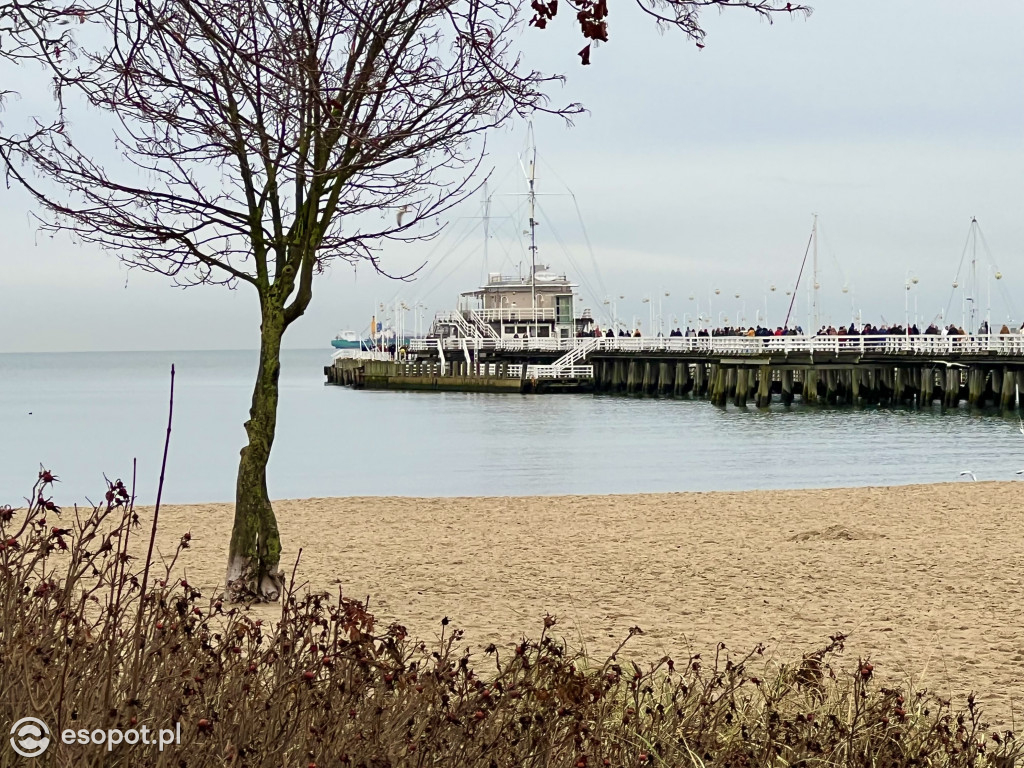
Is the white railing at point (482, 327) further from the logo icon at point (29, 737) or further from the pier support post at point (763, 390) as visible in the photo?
the logo icon at point (29, 737)

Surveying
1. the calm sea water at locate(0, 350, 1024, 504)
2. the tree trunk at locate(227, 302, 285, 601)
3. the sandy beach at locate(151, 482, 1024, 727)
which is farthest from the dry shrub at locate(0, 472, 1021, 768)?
the calm sea water at locate(0, 350, 1024, 504)

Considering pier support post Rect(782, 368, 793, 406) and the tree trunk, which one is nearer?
the tree trunk

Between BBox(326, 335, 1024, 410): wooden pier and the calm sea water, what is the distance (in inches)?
106

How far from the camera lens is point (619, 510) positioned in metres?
17.9

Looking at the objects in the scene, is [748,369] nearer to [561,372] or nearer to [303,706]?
[561,372]

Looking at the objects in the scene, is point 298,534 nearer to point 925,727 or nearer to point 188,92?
point 188,92

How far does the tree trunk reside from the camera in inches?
366

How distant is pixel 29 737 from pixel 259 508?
6261 mm

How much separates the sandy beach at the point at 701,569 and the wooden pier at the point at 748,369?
3822 centimetres

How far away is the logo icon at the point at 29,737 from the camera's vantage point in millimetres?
3012

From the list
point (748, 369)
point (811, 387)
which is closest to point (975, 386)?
point (811, 387)

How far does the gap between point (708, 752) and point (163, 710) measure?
2030 mm

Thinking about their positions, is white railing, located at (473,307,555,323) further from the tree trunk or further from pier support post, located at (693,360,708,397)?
the tree trunk

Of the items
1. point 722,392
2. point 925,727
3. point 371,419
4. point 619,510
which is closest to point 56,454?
point 371,419
